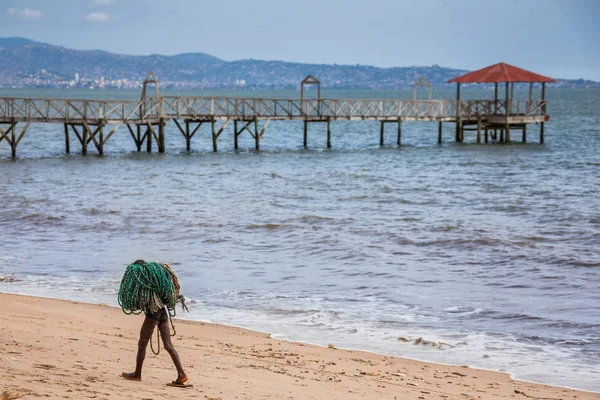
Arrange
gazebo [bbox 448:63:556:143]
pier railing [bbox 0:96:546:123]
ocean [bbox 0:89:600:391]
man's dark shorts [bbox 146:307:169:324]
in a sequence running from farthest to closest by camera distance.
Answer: gazebo [bbox 448:63:556:143] < pier railing [bbox 0:96:546:123] < ocean [bbox 0:89:600:391] < man's dark shorts [bbox 146:307:169:324]

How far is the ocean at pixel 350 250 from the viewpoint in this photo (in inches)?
441

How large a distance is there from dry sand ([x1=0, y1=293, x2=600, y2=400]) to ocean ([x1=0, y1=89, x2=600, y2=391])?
724 mm

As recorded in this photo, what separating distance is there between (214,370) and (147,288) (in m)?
1.49

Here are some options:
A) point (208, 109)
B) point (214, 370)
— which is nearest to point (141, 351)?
point (214, 370)

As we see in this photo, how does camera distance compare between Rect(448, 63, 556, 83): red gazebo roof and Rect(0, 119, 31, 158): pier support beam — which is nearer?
Rect(0, 119, 31, 158): pier support beam

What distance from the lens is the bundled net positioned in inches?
282

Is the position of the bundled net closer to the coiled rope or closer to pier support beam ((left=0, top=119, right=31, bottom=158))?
the coiled rope

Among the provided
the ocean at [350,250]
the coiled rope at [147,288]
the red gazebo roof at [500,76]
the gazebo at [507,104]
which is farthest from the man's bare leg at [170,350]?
the red gazebo roof at [500,76]

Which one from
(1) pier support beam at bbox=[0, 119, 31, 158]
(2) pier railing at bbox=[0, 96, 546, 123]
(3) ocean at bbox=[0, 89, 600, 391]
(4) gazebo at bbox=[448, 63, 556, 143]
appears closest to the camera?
(3) ocean at bbox=[0, 89, 600, 391]

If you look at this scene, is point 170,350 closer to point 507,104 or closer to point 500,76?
point 507,104

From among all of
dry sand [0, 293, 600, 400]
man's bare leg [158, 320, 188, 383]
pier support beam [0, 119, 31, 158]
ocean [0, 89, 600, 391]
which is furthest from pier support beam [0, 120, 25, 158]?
man's bare leg [158, 320, 188, 383]

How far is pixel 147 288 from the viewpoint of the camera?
7.16 meters

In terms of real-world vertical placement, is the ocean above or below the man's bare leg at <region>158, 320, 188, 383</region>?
below

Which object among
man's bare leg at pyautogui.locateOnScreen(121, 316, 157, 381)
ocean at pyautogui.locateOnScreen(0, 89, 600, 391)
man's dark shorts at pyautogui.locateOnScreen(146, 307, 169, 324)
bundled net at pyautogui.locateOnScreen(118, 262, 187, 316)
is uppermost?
bundled net at pyautogui.locateOnScreen(118, 262, 187, 316)
